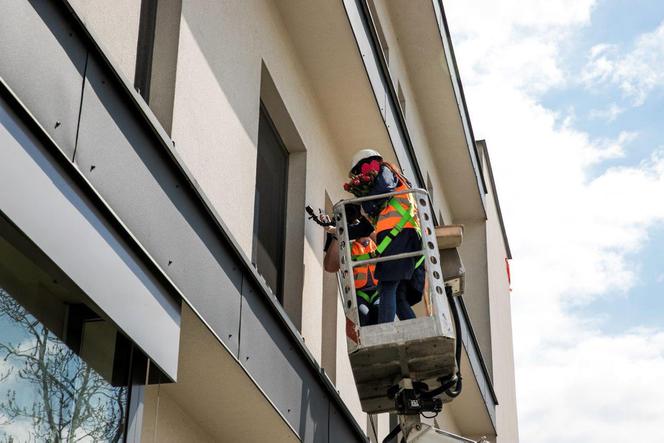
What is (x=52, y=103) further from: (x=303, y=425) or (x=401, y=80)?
(x=401, y=80)

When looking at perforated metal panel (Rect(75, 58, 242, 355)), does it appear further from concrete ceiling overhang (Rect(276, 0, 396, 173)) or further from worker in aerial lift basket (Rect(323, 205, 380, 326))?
concrete ceiling overhang (Rect(276, 0, 396, 173))

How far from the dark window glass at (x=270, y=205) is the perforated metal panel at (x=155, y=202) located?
255 cm

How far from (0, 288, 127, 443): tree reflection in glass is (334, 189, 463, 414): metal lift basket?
3449 mm

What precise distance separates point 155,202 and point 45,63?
1377 mm

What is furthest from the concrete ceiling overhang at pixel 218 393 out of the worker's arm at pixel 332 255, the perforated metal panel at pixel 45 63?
the worker's arm at pixel 332 255

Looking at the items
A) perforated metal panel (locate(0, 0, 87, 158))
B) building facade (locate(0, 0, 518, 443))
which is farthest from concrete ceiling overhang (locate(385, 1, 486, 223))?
perforated metal panel (locate(0, 0, 87, 158))

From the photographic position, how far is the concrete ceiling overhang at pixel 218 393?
754 centimetres

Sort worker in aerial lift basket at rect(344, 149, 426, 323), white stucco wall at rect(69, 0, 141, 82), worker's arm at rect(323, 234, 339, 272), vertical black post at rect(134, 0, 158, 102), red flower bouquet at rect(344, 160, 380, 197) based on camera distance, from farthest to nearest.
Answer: worker's arm at rect(323, 234, 339, 272) → red flower bouquet at rect(344, 160, 380, 197) → worker in aerial lift basket at rect(344, 149, 426, 323) → vertical black post at rect(134, 0, 158, 102) → white stucco wall at rect(69, 0, 141, 82)

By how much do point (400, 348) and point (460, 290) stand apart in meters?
1.37


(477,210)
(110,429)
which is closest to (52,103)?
(110,429)

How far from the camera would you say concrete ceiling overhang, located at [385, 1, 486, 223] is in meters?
17.6

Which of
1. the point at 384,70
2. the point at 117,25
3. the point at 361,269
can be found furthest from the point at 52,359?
the point at 384,70

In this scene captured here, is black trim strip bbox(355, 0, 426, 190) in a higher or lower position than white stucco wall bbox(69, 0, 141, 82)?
higher

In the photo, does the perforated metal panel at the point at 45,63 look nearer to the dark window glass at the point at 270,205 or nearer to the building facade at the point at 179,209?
the building facade at the point at 179,209
